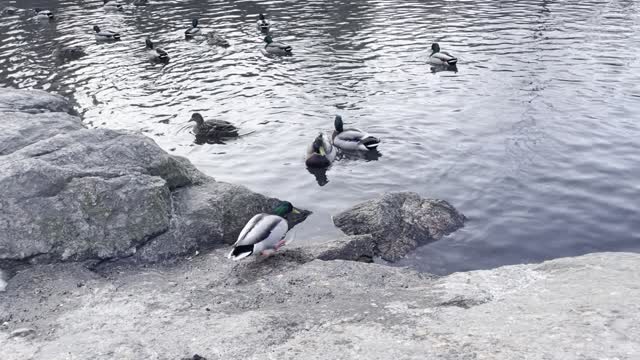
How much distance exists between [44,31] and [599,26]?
107ft

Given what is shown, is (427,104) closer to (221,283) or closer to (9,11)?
(221,283)

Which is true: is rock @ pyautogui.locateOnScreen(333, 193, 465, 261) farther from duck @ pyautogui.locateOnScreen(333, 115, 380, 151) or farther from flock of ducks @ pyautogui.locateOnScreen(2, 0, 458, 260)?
duck @ pyautogui.locateOnScreen(333, 115, 380, 151)

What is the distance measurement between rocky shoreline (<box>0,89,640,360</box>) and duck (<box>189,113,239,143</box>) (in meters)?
6.25

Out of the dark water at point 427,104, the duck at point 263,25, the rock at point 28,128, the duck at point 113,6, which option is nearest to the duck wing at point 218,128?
the dark water at point 427,104

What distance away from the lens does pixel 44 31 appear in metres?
38.5

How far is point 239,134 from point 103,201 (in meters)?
9.45

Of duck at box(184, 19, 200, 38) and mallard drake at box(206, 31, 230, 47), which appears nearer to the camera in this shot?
mallard drake at box(206, 31, 230, 47)

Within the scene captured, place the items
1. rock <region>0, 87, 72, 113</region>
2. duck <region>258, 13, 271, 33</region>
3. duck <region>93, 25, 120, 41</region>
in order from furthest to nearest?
duck <region>258, 13, 271, 33</region> → duck <region>93, 25, 120, 41</region> → rock <region>0, 87, 72, 113</region>

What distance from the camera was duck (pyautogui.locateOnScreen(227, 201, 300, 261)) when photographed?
10.9 meters

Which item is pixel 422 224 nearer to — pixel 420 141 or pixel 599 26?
pixel 420 141

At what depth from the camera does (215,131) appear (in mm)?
20156

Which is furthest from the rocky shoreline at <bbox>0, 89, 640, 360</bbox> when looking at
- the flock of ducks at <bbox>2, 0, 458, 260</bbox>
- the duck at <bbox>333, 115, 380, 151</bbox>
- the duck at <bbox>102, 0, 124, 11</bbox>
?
the duck at <bbox>102, 0, 124, 11</bbox>

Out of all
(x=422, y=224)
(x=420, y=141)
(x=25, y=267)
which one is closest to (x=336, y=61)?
(x=420, y=141)

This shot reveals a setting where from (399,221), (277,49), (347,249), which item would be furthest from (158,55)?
(347,249)
